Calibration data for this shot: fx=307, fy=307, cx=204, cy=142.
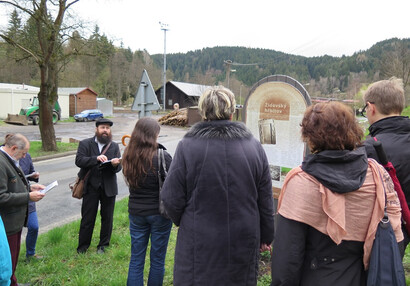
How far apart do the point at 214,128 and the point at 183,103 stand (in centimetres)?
5729

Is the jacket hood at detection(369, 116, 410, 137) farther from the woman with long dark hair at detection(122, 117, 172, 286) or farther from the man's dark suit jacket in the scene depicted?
the man's dark suit jacket

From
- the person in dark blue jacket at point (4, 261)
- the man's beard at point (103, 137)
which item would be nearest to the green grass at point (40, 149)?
the man's beard at point (103, 137)

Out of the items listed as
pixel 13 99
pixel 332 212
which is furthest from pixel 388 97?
pixel 13 99

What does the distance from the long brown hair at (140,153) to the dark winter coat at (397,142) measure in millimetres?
1821

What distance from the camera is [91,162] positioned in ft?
12.9

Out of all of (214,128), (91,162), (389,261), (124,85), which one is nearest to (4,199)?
(91,162)

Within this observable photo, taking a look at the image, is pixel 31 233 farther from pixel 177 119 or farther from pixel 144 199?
pixel 177 119

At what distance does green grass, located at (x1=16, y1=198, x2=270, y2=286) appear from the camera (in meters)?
3.43

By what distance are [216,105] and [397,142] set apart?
4.38 ft

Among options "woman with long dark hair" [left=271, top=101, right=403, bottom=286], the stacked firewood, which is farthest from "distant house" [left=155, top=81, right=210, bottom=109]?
"woman with long dark hair" [left=271, top=101, right=403, bottom=286]

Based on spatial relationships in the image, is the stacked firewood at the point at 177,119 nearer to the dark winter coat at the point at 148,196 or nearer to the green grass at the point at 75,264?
the green grass at the point at 75,264

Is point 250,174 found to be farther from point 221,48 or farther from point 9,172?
point 221,48

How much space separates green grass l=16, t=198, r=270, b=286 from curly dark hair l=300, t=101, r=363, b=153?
7.28 feet

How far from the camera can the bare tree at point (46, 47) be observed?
11.9 metres
